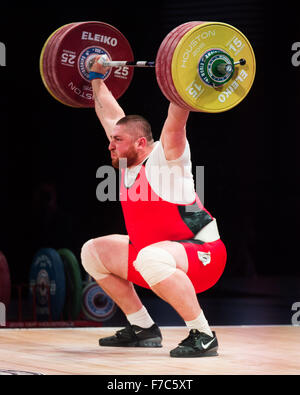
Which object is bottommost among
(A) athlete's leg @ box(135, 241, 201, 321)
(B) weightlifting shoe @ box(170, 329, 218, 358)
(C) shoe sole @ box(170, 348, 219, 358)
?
(C) shoe sole @ box(170, 348, 219, 358)

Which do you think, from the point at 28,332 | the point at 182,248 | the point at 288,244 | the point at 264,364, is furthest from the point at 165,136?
the point at 288,244

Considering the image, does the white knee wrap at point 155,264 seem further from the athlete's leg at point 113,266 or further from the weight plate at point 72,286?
the weight plate at point 72,286

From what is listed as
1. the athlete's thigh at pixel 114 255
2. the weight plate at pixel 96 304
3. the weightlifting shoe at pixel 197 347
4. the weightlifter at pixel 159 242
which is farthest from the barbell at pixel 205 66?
the weight plate at pixel 96 304

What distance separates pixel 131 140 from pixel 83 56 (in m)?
0.85

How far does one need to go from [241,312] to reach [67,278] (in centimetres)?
166

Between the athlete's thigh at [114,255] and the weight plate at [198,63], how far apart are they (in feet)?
2.73

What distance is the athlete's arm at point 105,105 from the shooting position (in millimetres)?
4211

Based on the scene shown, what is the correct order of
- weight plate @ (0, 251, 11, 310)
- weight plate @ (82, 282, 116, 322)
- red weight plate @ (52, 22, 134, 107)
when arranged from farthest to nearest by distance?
weight plate @ (82, 282, 116, 322) < weight plate @ (0, 251, 11, 310) < red weight plate @ (52, 22, 134, 107)

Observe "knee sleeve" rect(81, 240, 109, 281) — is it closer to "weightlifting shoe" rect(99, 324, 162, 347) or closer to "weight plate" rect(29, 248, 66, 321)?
"weightlifting shoe" rect(99, 324, 162, 347)

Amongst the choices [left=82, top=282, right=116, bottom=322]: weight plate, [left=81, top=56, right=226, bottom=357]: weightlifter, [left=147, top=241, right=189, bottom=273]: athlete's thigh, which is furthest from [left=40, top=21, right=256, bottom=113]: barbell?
[left=82, top=282, right=116, bottom=322]: weight plate

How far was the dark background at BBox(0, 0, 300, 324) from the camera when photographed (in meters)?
7.58

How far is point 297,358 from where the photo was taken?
3541mm

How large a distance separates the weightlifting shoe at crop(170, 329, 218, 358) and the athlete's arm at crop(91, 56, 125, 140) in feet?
3.88
